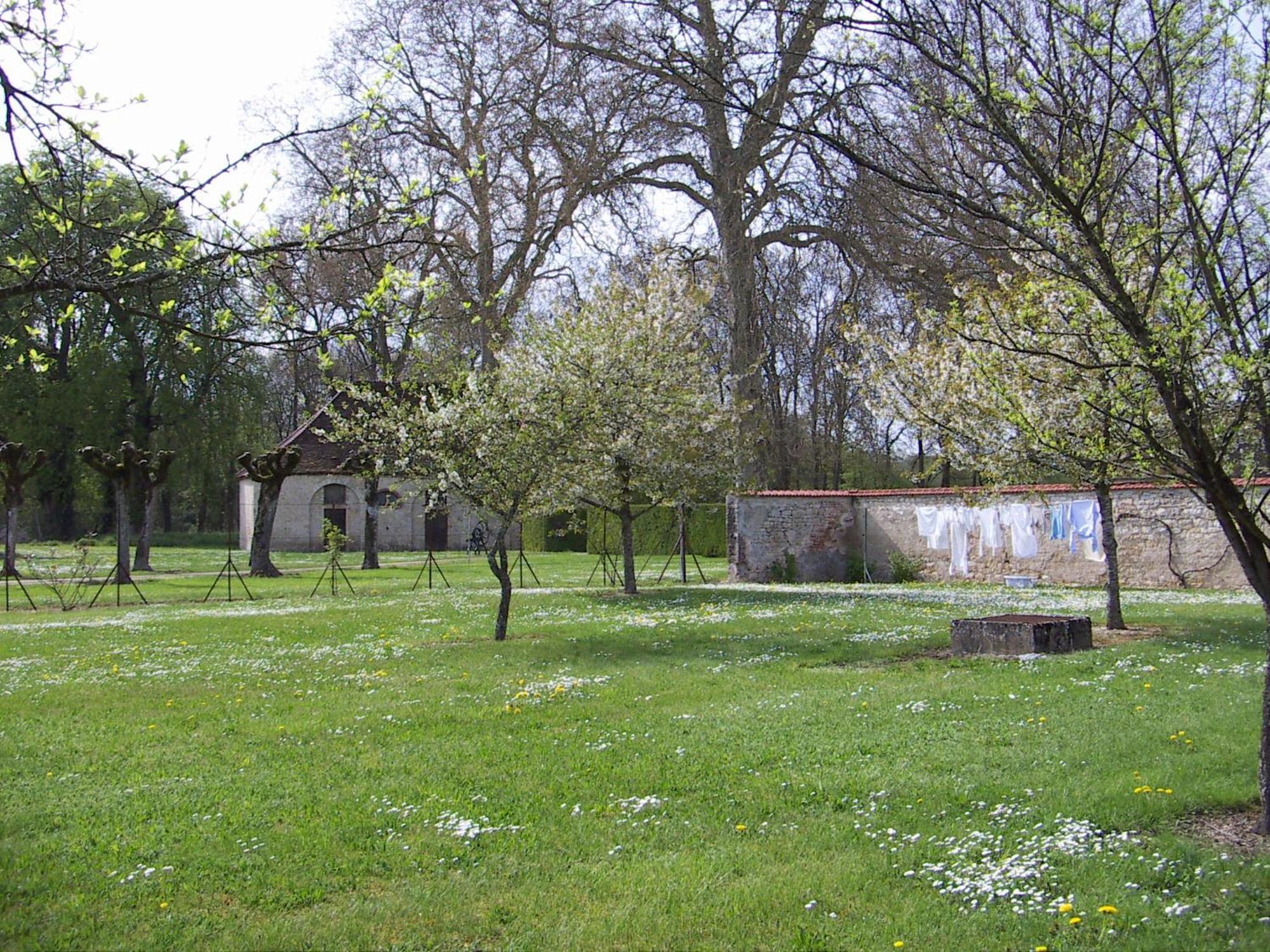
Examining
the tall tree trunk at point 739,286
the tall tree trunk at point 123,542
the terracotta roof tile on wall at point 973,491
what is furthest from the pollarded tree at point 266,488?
the terracotta roof tile on wall at point 973,491

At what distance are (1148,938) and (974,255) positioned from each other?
→ 611 inches

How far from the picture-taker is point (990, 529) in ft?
81.6

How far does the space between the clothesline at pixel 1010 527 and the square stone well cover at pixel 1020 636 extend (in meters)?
10.1

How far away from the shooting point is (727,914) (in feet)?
15.6

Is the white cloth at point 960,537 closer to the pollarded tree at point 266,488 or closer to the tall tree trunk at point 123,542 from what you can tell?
the pollarded tree at point 266,488

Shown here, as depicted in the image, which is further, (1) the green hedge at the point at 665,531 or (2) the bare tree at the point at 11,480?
(1) the green hedge at the point at 665,531

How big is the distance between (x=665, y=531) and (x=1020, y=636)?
96.8 feet

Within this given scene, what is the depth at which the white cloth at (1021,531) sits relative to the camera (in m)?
24.0

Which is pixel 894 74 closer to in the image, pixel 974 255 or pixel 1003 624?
pixel 1003 624

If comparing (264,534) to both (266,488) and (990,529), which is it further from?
(990,529)

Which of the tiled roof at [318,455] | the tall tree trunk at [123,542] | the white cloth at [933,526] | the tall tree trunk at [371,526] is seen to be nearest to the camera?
the white cloth at [933,526]

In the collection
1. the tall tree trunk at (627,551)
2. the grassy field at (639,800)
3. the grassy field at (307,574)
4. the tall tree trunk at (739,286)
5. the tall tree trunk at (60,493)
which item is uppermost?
the tall tree trunk at (739,286)

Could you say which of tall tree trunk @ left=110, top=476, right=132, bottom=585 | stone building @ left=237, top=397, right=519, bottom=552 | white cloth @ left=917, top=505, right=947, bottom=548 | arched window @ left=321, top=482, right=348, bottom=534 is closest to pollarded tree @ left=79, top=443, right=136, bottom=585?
tall tree trunk @ left=110, top=476, right=132, bottom=585

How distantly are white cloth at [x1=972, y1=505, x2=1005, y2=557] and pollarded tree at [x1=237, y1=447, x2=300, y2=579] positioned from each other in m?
19.2
